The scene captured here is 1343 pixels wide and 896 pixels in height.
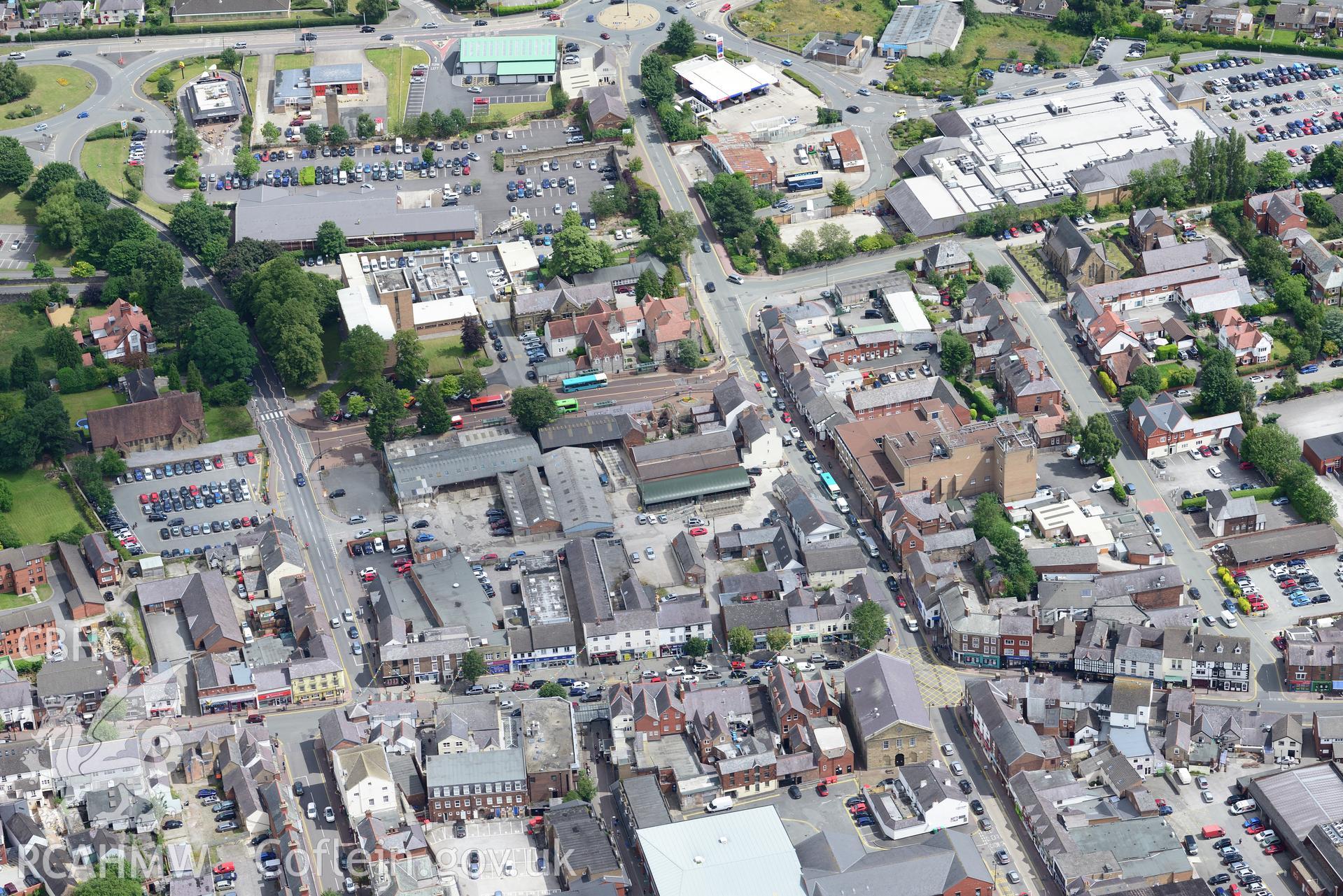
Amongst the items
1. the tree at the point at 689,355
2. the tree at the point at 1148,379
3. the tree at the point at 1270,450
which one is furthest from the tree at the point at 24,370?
the tree at the point at 1270,450

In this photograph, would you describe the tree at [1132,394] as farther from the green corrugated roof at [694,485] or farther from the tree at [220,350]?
the tree at [220,350]

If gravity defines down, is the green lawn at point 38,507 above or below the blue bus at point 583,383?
below

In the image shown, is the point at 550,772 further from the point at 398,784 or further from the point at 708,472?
the point at 708,472

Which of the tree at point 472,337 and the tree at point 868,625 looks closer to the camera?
the tree at point 868,625

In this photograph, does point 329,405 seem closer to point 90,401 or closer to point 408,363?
point 408,363

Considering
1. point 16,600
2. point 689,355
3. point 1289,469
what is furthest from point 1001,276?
point 16,600

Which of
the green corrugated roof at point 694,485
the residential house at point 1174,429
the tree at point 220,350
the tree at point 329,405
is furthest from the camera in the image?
the tree at point 220,350

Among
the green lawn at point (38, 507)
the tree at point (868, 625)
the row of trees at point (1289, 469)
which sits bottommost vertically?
the green lawn at point (38, 507)
